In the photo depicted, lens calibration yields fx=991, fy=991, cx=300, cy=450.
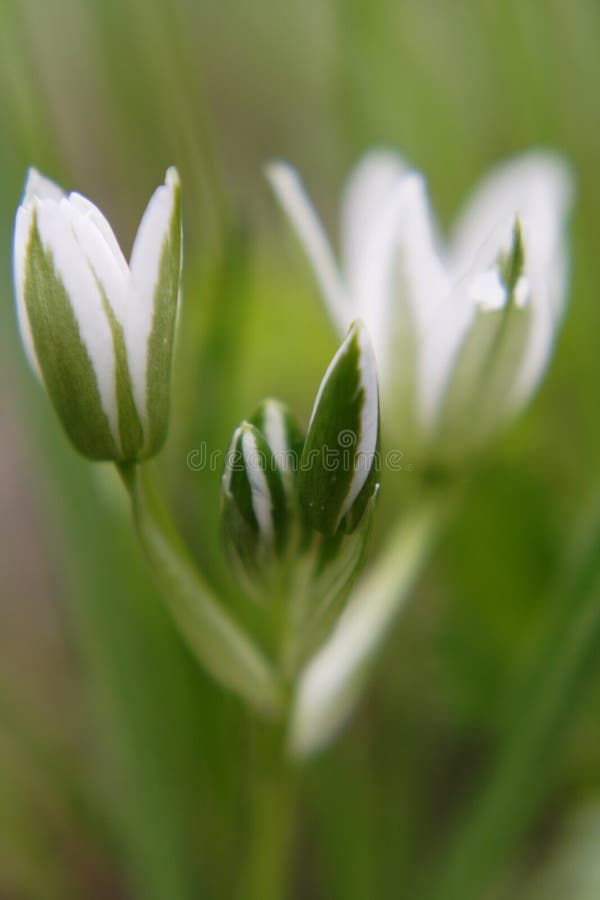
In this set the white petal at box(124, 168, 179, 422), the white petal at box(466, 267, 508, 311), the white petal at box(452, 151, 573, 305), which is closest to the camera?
the white petal at box(124, 168, 179, 422)

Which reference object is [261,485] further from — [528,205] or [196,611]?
[528,205]

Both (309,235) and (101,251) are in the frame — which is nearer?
(101,251)

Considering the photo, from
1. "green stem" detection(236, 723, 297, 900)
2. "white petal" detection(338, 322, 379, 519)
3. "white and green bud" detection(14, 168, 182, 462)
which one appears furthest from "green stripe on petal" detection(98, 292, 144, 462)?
A: "green stem" detection(236, 723, 297, 900)

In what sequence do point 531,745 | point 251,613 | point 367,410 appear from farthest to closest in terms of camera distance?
point 251,613, point 531,745, point 367,410

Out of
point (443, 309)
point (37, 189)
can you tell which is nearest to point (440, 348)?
point (443, 309)

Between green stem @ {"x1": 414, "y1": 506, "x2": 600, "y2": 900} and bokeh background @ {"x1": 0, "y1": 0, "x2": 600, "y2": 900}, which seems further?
bokeh background @ {"x1": 0, "y1": 0, "x2": 600, "y2": 900}

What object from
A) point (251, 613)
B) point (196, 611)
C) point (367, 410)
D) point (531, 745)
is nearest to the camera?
point (367, 410)

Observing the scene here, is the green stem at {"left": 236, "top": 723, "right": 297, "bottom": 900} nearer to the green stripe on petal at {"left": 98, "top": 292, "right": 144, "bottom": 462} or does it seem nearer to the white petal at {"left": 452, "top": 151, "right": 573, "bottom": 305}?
the green stripe on petal at {"left": 98, "top": 292, "right": 144, "bottom": 462}
